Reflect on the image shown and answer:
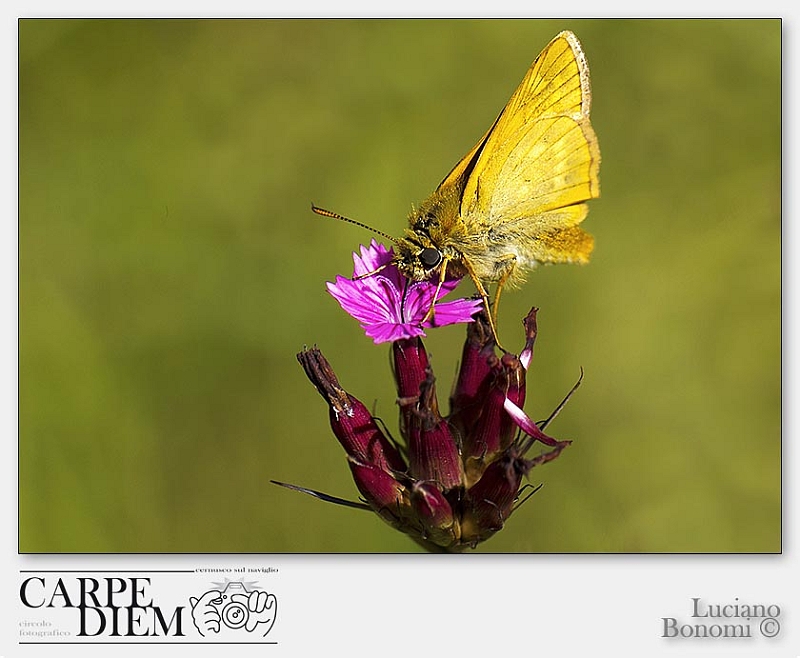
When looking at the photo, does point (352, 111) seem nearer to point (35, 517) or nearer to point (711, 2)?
point (711, 2)

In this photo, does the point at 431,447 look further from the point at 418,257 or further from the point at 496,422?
the point at 418,257

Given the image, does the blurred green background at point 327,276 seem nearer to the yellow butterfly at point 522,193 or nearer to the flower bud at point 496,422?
the yellow butterfly at point 522,193

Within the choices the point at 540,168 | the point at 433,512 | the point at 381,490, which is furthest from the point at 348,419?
the point at 540,168

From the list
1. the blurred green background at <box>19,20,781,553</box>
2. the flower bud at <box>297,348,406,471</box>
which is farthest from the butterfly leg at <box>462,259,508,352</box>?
the blurred green background at <box>19,20,781,553</box>

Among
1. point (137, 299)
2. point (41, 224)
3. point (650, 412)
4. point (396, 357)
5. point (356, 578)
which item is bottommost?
point (356, 578)

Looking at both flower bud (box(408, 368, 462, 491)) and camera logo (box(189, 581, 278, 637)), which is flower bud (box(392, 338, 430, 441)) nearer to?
flower bud (box(408, 368, 462, 491))

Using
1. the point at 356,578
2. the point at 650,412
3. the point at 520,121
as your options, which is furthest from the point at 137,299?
the point at 650,412
